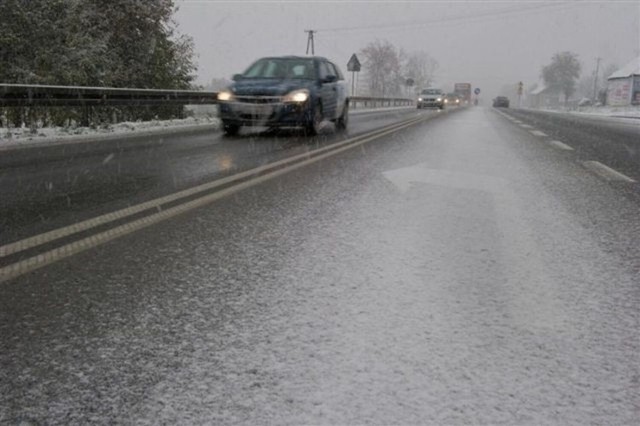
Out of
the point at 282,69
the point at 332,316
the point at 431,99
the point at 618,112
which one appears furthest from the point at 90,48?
the point at 618,112

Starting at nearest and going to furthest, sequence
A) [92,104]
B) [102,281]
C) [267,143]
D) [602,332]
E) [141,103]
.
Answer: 1. [602,332]
2. [102,281]
3. [267,143]
4. [92,104]
5. [141,103]

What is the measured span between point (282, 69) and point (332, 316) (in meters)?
10.8

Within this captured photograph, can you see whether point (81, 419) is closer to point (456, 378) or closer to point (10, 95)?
point (456, 378)

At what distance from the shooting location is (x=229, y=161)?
7070 millimetres

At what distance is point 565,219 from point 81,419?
11.5ft

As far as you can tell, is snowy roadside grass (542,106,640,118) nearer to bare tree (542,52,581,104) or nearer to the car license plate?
the car license plate

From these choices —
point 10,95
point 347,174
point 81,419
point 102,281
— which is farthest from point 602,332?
point 10,95

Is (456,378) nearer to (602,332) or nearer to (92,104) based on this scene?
(602,332)

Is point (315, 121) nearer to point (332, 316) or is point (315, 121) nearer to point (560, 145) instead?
point (560, 145)

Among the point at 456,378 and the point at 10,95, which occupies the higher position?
the point at 10,95

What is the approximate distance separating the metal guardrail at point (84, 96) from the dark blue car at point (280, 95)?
2880mm

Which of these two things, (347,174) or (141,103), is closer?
(347,174)

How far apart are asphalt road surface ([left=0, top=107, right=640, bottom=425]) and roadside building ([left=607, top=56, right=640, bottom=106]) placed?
257 ft

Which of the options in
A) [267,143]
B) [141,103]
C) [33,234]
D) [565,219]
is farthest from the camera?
[141,103]
